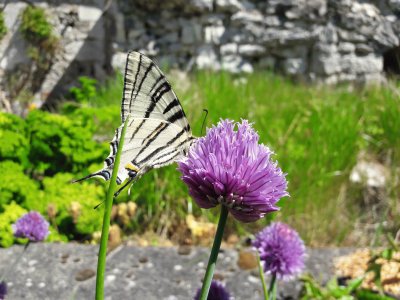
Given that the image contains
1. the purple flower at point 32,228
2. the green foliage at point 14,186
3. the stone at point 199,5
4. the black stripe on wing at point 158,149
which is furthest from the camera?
the stone at point 199,5

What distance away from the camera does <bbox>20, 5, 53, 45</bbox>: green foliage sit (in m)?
6.30

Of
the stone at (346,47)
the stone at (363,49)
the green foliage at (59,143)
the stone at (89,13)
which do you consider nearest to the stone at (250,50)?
the stone at (346,47)

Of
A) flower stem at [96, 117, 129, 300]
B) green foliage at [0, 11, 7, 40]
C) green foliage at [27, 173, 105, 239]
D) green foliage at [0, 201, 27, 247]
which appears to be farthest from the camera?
green foliage at [0, 11, 7, 40]

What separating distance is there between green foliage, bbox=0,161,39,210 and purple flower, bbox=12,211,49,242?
1.28m

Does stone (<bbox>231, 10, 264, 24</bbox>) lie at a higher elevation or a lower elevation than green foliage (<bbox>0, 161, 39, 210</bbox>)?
higher

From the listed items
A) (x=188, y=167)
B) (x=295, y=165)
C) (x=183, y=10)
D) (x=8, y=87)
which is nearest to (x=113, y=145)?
(x=188, y=167)

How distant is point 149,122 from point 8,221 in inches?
66.9

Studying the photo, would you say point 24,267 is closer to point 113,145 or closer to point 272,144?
point 113,145

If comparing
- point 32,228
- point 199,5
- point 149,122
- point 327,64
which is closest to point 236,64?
point 199,5

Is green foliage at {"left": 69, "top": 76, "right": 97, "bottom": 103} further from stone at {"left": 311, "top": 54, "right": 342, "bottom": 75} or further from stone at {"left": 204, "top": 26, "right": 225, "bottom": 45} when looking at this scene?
stone at {"left": 311, "top": 54, "right": 342, "bottom": 75}

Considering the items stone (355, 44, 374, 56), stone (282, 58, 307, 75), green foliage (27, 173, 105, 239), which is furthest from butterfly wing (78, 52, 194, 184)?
stone (355, 44, 374, 56)

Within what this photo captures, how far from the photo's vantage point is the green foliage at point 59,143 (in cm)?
328

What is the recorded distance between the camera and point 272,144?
3.60 meters

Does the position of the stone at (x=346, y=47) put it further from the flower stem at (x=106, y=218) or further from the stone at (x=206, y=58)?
the flower stem at (x=106, y=218)
